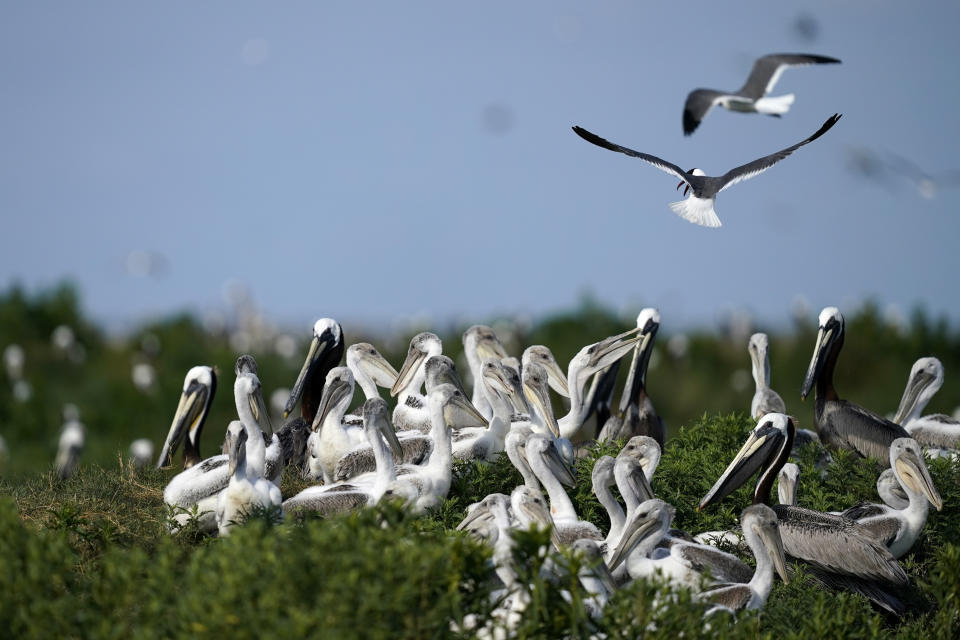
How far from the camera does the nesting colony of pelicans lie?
762 centimetres

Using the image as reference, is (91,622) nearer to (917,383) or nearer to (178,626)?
(178,626)

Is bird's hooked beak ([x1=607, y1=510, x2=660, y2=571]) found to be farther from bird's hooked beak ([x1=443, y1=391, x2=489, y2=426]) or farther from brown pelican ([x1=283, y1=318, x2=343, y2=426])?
brown pelican ([x1=283, y1=318, x2=343, y2=426])

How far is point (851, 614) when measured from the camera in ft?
24.8

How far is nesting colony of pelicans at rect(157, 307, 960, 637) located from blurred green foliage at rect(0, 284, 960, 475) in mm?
10428

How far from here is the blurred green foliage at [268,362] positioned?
2421 centimetres

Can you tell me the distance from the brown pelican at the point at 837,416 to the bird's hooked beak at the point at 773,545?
9.72 feet

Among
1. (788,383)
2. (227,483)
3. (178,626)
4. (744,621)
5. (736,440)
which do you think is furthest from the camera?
(788,383)

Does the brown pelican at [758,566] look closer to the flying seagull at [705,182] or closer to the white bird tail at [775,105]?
the flying seagull at [705,182]

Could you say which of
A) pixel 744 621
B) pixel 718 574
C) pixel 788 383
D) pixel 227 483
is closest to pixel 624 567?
pixel 718 574

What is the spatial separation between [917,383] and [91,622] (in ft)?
27.8

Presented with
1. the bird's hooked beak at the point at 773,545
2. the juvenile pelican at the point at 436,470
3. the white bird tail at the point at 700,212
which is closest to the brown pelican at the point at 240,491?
the juvenile pelican at the point at 436,470

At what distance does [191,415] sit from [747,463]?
4491 mm

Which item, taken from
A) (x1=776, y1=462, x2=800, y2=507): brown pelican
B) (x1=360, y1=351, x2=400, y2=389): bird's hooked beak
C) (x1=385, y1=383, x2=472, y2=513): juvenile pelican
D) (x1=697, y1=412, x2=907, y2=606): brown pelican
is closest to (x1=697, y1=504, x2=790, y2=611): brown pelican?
(x1=697, y1=412, x2=907, y2=606): brown pelican

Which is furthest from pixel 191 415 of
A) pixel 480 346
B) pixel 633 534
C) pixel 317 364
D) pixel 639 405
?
pixel 633 534
